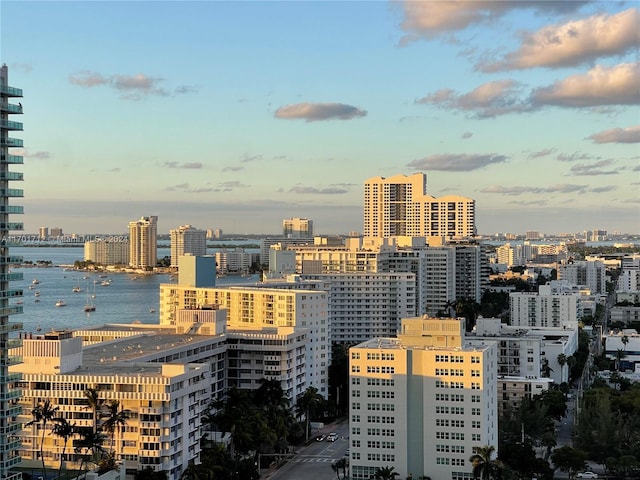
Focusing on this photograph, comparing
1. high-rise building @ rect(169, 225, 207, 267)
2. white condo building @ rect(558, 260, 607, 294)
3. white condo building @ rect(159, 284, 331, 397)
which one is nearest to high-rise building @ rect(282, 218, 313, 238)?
high-rise building @ rect(169, 225, 207, 267)

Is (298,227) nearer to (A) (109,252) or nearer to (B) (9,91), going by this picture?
(A) (109,252)

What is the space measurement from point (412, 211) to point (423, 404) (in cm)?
8455

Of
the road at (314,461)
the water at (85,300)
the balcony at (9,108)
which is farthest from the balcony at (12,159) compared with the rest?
the water at (85,300)

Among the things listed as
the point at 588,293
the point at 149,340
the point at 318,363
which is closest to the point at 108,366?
the point at 149,340

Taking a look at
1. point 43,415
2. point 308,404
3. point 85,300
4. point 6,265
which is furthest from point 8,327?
point 85,300

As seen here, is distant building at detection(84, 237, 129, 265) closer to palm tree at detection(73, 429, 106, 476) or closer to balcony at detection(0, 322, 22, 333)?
palm tree at detection(73, 429, 106, 476)

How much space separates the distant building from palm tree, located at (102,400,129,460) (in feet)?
473

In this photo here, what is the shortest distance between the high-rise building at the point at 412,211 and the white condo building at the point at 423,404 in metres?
81.5

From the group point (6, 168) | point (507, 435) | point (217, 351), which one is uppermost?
point (6, 168)

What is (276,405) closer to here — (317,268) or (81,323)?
(317,268)

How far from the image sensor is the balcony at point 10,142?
21953 mm

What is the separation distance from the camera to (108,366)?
95.7 ft

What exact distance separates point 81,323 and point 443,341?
55.0 metres

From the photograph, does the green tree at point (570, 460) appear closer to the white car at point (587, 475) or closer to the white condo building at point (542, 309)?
the white car at point (587, 475)
